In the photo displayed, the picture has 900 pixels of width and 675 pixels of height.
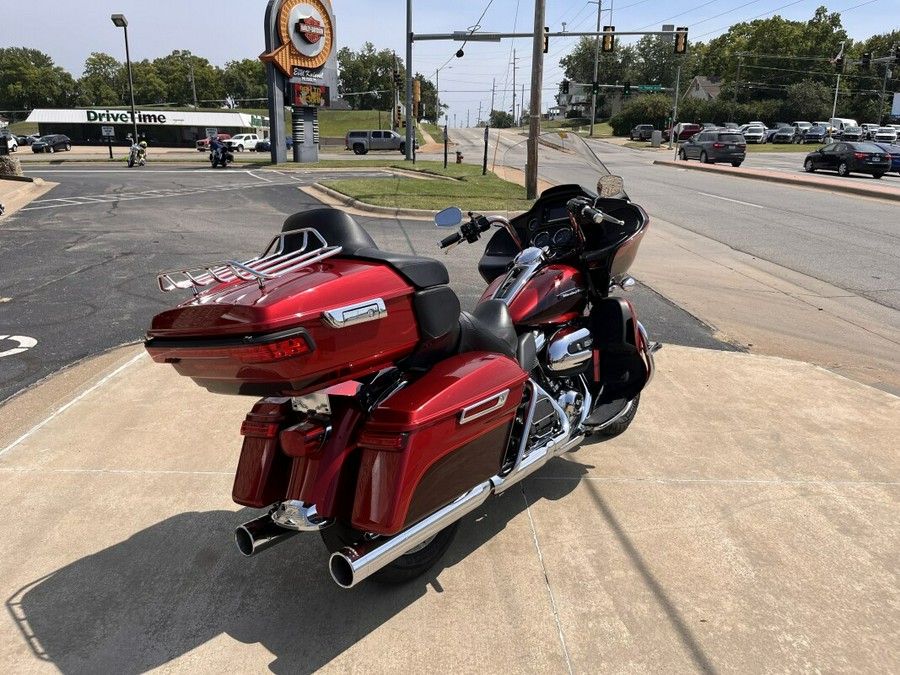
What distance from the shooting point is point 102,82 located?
116000 mm

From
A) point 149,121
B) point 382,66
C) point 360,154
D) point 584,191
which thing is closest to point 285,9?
point 360,154

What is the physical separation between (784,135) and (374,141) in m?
33.3

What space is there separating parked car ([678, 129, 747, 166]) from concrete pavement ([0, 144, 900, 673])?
30374 millimetres

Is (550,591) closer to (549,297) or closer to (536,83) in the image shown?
(549,297)

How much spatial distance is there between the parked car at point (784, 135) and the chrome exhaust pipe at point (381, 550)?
5977cm

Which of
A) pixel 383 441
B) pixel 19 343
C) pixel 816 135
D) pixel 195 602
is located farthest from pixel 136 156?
pixel 816 135

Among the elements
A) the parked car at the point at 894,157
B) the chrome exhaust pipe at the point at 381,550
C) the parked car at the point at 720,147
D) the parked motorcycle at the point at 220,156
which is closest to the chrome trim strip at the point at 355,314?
the chrome exhaust pipe at the point at 381,550

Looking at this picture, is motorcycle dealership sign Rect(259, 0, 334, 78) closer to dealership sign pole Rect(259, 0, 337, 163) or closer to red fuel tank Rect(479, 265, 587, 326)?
dealership sign pole Rect(259, 0, 337, 163)

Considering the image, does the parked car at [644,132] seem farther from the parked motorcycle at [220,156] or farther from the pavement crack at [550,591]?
the pavement crack at [550,591]

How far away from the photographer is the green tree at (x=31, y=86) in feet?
349

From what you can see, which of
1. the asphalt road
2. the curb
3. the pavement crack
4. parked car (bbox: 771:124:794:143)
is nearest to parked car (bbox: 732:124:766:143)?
parked car (bbox: 771:124:794:143)

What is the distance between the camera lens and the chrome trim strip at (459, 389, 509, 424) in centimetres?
243

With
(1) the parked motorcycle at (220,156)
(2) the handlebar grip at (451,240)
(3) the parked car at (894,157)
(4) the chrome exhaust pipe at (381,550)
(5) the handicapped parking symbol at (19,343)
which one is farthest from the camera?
(1) the parked motorcycle at (220,156)

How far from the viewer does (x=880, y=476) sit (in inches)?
143
